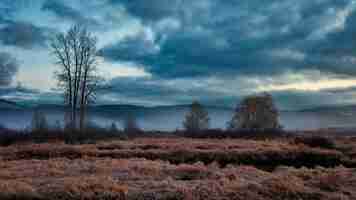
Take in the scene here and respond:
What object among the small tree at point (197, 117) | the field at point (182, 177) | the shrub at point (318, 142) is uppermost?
the small tree at point (197, 117)

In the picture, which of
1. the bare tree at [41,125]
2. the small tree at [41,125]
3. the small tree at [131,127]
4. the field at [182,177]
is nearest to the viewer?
the field at [182,177]

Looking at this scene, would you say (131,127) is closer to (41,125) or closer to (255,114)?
(41,125)

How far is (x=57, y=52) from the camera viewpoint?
3709 cm

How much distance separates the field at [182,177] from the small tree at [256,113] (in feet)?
104

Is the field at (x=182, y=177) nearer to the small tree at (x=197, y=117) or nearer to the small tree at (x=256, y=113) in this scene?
the small tree at (x=256, y=113)

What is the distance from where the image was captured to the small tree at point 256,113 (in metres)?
56.0

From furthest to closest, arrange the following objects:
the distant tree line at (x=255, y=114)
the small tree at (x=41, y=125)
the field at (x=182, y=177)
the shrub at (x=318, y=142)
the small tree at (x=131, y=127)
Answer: the distant tree line at (x=255, y=114) → the small tree at (x=131, y=127) → the small tree at (x=41, y=125) → the shrub at (x=318, y=142) → the field at (x=182, y=177)

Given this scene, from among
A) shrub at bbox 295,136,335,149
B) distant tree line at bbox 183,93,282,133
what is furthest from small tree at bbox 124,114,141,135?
shrub at bbox 295,136,335,149

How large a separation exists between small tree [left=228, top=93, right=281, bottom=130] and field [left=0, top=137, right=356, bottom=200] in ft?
104

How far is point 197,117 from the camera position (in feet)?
209

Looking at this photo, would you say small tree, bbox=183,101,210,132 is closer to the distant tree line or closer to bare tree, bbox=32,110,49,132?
the distant tree line

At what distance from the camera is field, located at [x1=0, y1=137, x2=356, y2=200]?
10227 mm

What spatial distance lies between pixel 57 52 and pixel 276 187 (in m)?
31.6

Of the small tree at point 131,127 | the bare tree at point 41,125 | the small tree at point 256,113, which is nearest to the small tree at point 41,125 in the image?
the bare tree at point 41,125
